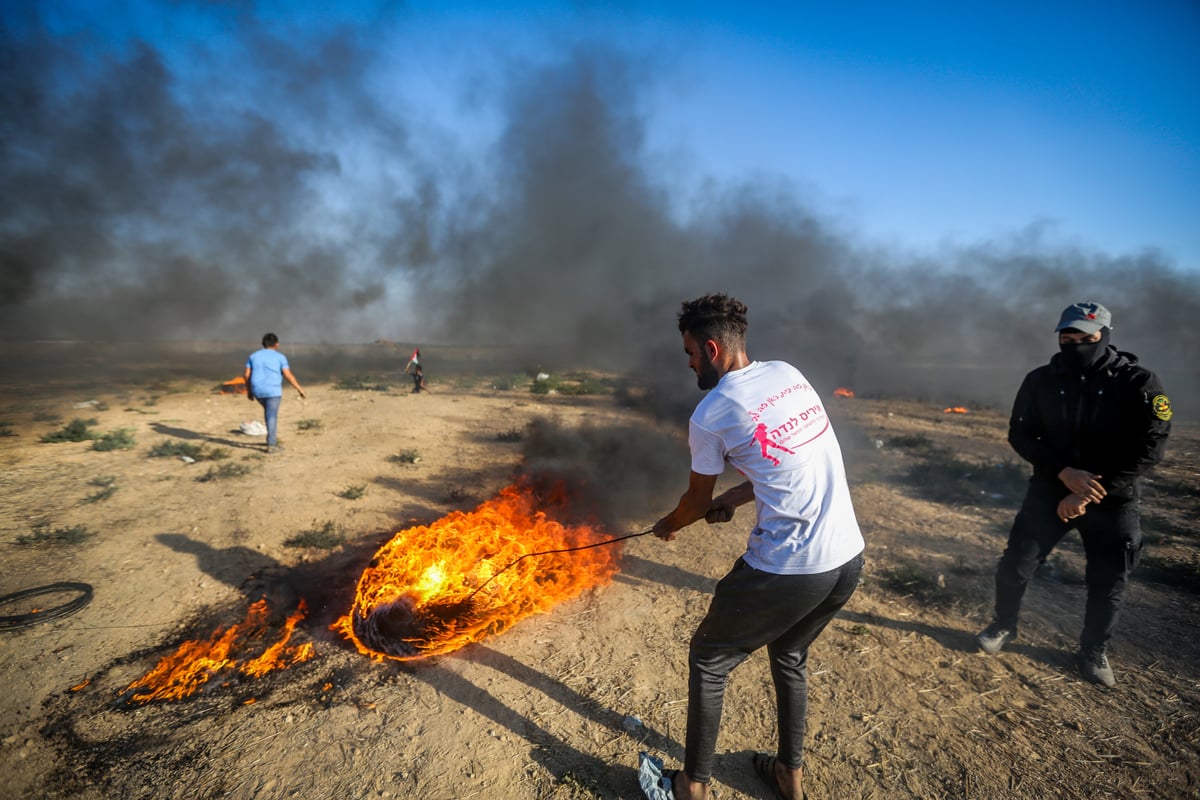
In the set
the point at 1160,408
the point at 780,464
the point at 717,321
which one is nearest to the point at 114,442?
the point at 717,321

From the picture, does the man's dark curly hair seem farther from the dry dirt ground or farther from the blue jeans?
the blue jeans

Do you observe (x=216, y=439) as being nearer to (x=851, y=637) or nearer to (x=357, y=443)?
(x=357, y=443)

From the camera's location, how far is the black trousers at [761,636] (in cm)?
214

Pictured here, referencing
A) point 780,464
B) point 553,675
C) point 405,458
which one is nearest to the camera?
point 780,464

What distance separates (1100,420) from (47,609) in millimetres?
8214

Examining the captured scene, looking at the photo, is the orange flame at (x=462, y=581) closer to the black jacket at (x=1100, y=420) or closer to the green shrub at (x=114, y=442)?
the black jacket at (x=1100, y=420)

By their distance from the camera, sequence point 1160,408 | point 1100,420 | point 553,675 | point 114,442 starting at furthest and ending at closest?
point 114,442 → point 553,675 → point 1100,420 → point 1160,408

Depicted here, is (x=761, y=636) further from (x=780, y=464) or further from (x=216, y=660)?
(x=216, y=660)

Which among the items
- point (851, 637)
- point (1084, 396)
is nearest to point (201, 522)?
point (851, 637)

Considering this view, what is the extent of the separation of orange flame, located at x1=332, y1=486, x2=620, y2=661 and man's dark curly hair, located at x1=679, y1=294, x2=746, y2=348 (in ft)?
8.80

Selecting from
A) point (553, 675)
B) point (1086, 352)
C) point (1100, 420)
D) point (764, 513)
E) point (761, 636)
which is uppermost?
point (1086, 352)

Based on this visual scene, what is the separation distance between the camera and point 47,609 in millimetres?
4262

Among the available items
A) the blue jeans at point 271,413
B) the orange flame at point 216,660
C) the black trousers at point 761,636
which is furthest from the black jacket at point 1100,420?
the blue jeans at point 271,413

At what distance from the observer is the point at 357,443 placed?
10219mm
